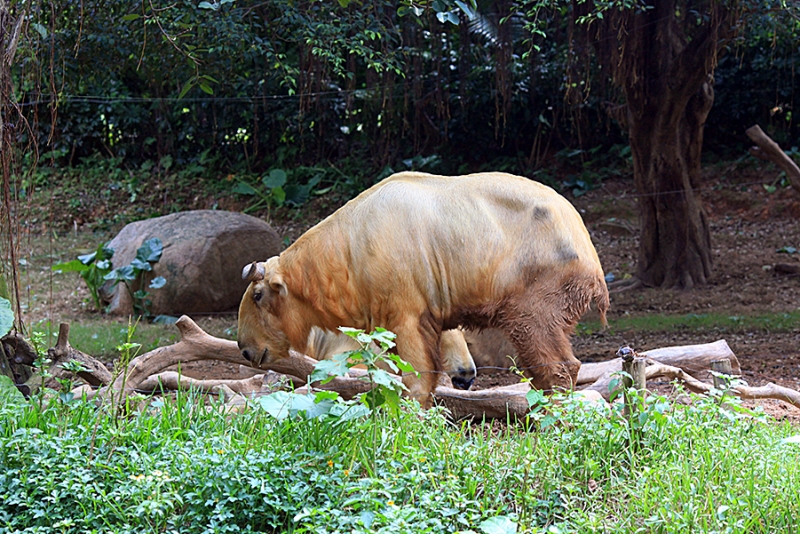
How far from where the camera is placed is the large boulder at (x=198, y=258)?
1136 cm

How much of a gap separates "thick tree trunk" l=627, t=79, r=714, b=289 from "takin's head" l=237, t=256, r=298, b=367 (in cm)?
665

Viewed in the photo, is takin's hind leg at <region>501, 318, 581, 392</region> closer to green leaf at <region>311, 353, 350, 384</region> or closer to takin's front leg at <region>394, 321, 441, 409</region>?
takin's front leg at <region>394, 321, 441, 409</region>

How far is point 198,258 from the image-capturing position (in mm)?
11406

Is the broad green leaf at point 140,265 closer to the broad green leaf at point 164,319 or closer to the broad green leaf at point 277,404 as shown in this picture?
the broad green leaf at point 164,319

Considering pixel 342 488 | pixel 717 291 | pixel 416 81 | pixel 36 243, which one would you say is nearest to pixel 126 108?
pixel 36 243

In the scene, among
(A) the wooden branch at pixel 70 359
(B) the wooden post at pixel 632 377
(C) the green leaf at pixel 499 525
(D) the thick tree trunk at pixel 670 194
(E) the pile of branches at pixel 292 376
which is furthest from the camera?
(D) the thick tree trunk at pixel 670 194

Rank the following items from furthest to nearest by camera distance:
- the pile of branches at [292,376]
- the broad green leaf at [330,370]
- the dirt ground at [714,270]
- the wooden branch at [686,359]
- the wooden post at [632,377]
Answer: the dirt ground at [714,270]
the wooden branch at [686,359]
the pile of branches at [292,376]
the wooden post at [632,377]
the broad green leaf at [330,370]

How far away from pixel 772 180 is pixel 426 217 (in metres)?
11.0

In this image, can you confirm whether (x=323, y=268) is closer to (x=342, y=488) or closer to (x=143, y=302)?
Result: (x=342, y=488)

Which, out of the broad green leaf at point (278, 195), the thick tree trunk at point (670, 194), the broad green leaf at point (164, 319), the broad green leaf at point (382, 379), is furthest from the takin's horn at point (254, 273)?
the broad green leaf at point (278, 195)

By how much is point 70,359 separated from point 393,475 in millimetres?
2854

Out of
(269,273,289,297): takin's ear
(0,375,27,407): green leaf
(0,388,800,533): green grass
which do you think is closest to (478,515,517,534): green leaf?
(0,388,800,533): green grass

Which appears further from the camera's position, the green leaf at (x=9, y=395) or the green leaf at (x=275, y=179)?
the green leaf at (x=275, y=179)

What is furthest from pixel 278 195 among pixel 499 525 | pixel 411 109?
pixel 499 525
